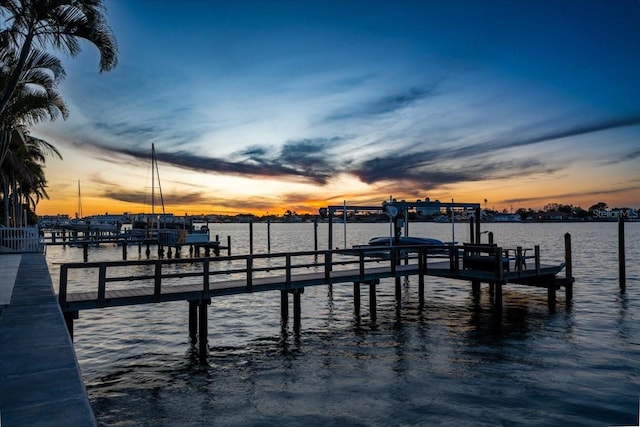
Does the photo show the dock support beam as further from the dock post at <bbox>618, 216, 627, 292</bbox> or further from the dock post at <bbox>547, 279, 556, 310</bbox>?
the dock post at <bbox>618, 216, 627, 292</bbox>

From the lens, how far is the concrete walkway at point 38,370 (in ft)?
11.6

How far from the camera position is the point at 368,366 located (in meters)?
12.1

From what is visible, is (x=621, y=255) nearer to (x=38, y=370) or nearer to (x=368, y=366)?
(x=368, y=366)

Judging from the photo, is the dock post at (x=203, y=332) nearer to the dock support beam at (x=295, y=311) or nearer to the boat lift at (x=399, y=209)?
the dock support beam at (x=295, y=311)

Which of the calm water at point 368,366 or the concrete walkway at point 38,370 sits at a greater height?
the concrete walkway at point 38,370

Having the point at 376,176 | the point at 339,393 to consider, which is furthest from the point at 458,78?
the point at 376,176

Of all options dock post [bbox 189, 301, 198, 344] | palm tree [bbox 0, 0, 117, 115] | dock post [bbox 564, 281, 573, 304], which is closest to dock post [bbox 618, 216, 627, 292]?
A: dock post [bbox 564, 281, 573, 304]

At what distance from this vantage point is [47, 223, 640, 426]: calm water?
9281 mm

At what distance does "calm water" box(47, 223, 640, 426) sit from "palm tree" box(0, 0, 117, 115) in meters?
7.40

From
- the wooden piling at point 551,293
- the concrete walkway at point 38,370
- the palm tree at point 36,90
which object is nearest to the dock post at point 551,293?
the wooden piling at point 551,293

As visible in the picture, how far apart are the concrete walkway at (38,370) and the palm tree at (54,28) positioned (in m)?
5.25

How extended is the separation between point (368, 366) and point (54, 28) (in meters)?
11.2

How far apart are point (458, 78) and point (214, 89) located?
1043 centimetres

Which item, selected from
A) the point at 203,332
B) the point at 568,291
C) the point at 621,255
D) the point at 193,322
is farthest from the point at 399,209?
the point at 203,332
